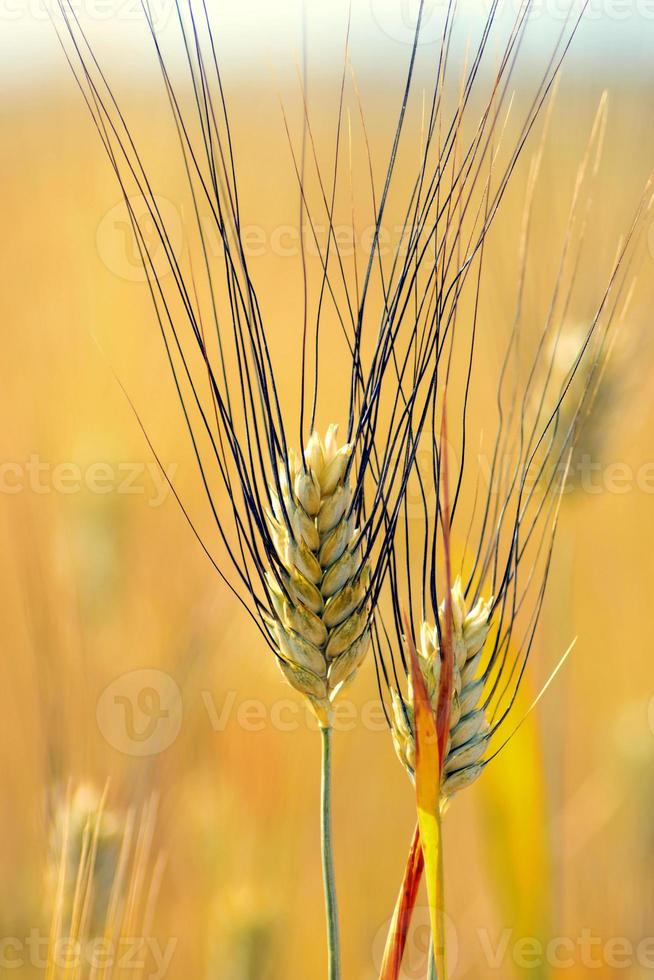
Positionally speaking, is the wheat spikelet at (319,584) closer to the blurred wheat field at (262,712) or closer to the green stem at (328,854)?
the green stem at (328,854)

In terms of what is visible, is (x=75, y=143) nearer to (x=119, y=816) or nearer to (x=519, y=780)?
(x=119, y=816)

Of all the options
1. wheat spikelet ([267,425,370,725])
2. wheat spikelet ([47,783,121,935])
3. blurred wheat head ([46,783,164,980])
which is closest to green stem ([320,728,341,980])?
wheat spikelet ([267,425,370,725])

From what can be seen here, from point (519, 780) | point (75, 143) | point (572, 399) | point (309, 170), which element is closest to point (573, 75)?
point (572, 399)

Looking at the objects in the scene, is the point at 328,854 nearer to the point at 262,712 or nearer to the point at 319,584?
the point at 319,584

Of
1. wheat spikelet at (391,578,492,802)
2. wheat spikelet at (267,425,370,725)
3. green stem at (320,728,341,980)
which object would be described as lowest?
green stem at (320,728,341,980)

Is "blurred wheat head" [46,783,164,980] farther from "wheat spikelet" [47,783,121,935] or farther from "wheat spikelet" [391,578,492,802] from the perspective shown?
"wheat spikelet" [391,578,492,802]

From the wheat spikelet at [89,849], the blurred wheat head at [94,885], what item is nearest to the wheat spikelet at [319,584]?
the blurred wheat head at [94,885]
